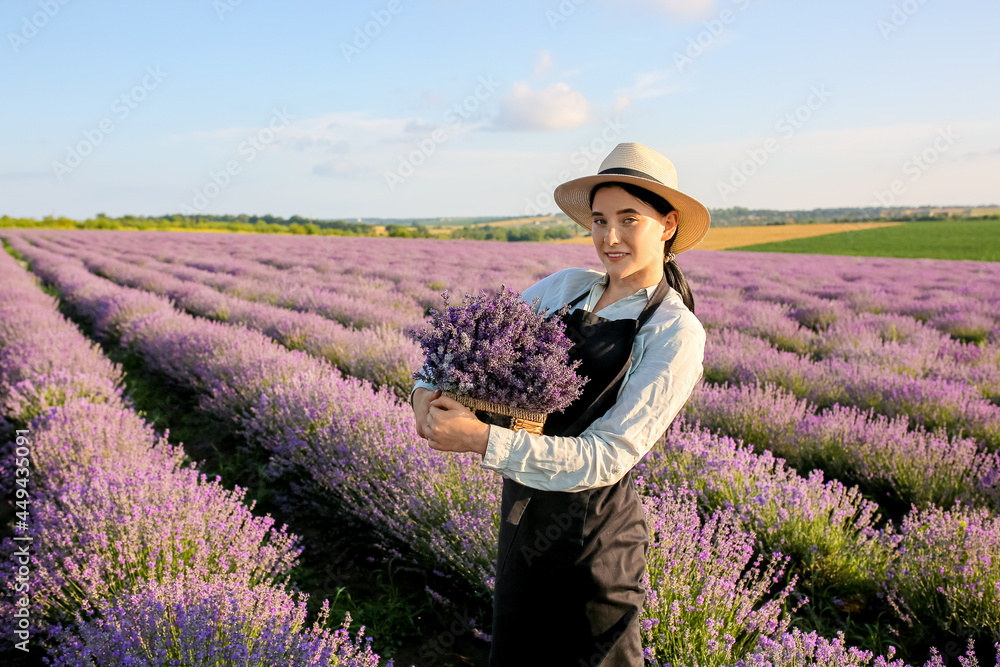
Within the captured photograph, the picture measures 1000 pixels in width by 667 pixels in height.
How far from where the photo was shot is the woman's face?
1.33 metres

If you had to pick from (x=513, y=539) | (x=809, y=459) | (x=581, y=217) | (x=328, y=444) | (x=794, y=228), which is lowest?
(x=809, y=459)

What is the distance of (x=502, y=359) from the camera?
3.74ft

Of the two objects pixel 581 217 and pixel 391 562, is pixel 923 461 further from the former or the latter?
pixel 391 562

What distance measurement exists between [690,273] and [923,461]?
11502 millimetres

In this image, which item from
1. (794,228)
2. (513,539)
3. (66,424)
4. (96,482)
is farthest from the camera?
(794,228)

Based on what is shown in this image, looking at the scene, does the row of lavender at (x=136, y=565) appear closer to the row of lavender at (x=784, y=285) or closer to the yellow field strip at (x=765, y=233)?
the row of lavender at (x=784, y=285)

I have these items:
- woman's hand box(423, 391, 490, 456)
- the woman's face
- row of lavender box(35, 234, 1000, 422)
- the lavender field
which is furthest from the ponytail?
row of lavender box(35, 234, 1000, 422)

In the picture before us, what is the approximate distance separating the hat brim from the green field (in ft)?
107

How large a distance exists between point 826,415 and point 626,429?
134 inches

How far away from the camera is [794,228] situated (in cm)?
5312

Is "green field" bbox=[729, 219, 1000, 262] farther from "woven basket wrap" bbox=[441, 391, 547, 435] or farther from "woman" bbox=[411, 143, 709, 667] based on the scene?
"woven basket wrap" bbox=[441, 391, 547, 435]

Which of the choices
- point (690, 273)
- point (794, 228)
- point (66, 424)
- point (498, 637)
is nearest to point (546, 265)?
point (690, 273)

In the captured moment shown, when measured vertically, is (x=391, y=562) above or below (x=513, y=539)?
below

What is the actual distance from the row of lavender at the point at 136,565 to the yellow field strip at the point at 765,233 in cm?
3585
